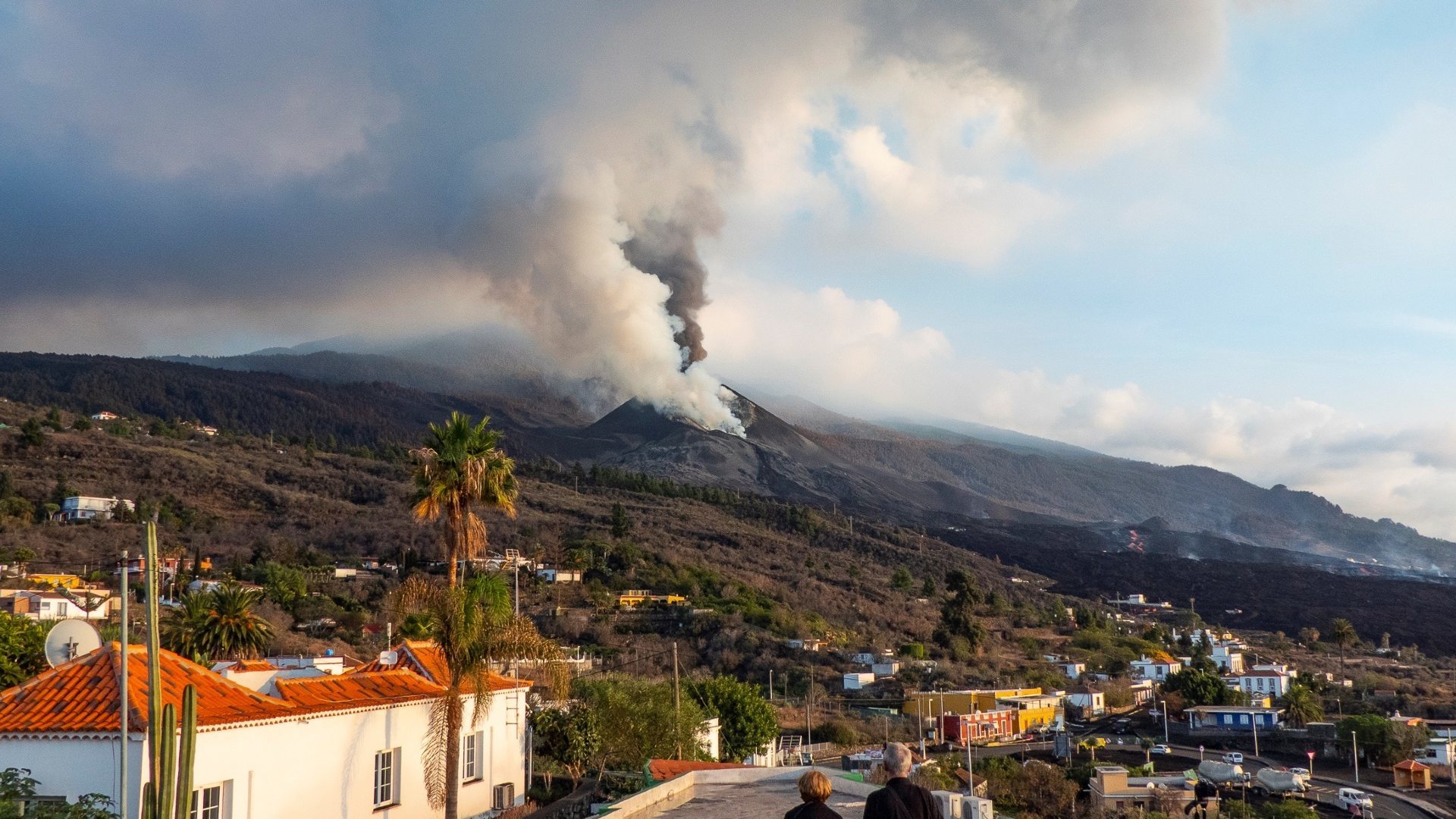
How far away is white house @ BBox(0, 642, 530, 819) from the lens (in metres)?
12.4

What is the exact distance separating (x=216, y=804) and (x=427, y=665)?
21.2 ft

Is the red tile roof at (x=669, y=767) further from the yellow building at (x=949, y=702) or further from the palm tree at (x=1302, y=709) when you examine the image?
the palm tree at (x=1302, y=709)

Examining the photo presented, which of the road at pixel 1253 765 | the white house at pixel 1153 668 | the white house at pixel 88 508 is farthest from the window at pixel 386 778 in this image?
the white house at pixel 1153 668

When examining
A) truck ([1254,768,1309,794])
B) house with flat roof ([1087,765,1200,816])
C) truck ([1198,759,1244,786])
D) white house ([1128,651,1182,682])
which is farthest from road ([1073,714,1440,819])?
white house ([1128,651,1182,682])

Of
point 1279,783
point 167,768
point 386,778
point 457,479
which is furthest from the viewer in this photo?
point 1279,783

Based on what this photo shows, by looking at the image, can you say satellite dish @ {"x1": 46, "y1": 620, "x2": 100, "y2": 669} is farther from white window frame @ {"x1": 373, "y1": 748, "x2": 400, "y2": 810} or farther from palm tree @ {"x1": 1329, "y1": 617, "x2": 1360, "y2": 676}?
palm tree @ {"x1": 1329, "y1": 617, "x2": 1360, "y2": 676}

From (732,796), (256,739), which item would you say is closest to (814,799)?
(732,796)

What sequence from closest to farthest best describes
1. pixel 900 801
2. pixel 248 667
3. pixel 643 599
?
pixel 900 801 → pixel 248 667 → pixel 643 599

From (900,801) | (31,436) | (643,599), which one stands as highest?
(31,436)

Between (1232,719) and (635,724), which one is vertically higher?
(635,724)

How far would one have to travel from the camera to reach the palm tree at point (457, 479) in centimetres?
1872

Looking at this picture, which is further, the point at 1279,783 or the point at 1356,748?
the point at 1356,748

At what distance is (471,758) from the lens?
1897cm

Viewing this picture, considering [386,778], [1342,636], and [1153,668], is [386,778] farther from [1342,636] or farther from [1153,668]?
[1342,636]
